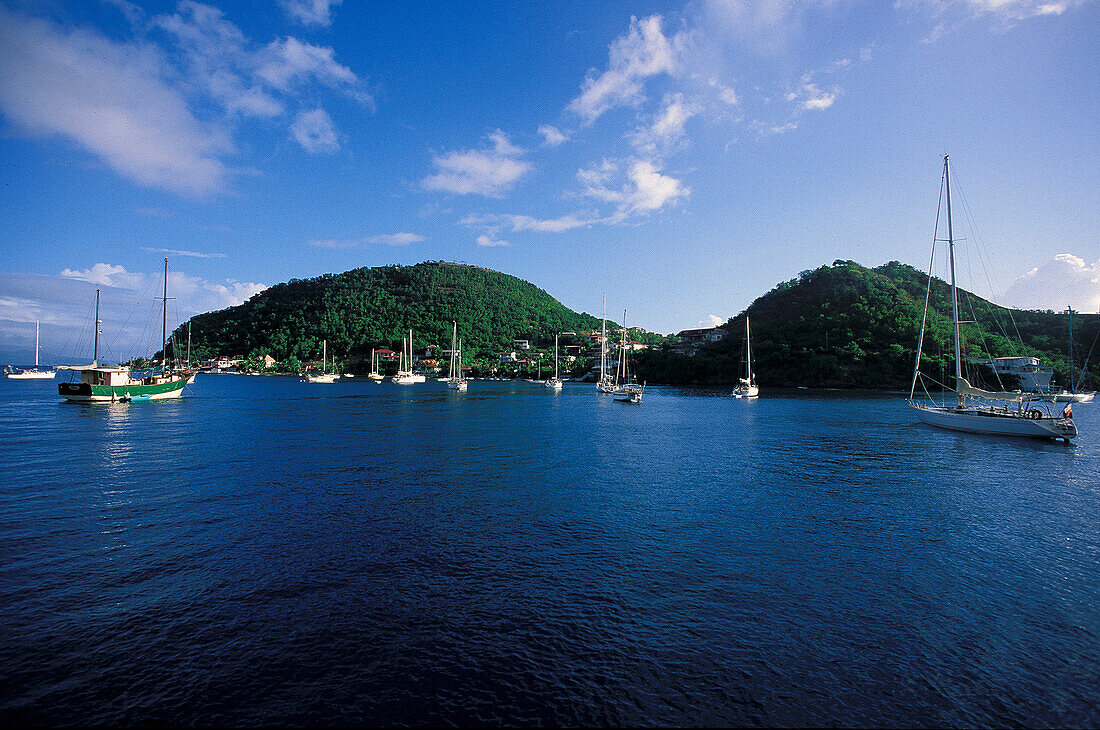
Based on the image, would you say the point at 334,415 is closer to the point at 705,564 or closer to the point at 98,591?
the point at 98,591

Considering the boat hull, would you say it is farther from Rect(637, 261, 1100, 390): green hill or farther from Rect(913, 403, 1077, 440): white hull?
Rect(637, 261, 1100, 390): green hill

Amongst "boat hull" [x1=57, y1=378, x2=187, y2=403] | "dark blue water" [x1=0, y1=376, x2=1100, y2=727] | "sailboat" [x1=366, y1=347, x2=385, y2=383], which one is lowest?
"dark blue water" [x1=0, y1=376, x2=1100, y2=727]

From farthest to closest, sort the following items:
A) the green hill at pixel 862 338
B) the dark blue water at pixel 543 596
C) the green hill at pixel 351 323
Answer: the green hill at pixel 351 323
the green hill at pixel 862 338
the dark blue water at pixel 543 596

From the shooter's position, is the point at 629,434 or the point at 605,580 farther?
the point at 629,434

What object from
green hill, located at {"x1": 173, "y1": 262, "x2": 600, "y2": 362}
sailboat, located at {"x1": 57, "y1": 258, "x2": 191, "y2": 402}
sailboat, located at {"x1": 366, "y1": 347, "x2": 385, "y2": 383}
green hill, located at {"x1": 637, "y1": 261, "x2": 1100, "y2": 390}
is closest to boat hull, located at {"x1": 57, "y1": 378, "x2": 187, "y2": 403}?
sailboat, located at {"x1": 57, "y1": 258, "x2": 191, "y2": 402}

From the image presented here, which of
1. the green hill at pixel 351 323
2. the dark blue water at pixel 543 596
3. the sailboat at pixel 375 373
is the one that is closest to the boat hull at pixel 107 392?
the dark blue water at pixel 543 596

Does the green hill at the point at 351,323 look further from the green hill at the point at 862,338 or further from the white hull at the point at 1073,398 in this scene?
the white hull at the point at 1073,398

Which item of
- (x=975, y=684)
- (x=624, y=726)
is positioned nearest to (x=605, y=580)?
(x=624, y=726)
